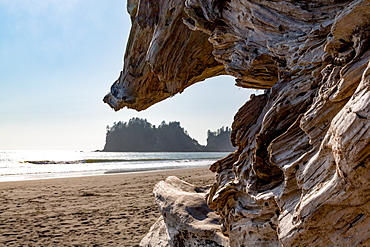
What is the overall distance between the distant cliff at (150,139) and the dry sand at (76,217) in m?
111

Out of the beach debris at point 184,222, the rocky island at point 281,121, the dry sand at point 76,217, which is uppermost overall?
the rocky island at point 281,121

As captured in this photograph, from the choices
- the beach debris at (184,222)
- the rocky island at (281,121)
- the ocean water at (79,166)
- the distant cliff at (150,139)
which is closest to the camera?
the rocky island at (281,121)

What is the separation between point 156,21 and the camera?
491cm

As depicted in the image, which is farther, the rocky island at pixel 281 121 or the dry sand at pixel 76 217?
the dry sand at pixel 76 217

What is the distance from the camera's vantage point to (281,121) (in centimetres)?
263

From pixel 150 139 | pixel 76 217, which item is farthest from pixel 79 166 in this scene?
pixel 150 139

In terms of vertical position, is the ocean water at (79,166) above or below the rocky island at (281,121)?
below

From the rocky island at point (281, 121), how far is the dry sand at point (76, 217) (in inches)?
54.5

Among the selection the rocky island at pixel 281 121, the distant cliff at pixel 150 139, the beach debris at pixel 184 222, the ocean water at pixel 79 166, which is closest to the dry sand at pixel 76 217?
the beach debris at pixel 184 222

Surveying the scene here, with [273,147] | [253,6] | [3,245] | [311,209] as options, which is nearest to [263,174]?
[273,147]

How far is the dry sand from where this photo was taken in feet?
17.9

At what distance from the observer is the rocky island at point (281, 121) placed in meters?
1.79

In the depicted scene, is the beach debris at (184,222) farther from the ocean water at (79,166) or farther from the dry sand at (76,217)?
the ocean water at (79,166)

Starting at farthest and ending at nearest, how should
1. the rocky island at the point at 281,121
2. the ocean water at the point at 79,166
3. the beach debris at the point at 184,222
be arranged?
1. the ocean water at the point at 79,166
2. the beach debris at the point at 184,222
3. the rocky island at the point at 281,121
